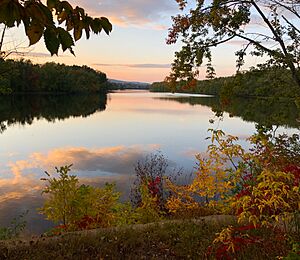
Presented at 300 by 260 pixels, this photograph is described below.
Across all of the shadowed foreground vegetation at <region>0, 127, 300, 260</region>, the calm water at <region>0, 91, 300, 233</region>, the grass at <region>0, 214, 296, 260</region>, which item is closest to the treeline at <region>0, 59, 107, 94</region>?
the calm water at <region>0, 91, 300, 233</region>

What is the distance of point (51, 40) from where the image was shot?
141cm

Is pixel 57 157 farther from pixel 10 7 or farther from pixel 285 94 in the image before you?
pixel 10 7

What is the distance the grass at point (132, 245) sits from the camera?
183 inches

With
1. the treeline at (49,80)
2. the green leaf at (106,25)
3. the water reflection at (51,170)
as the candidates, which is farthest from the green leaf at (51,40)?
the treeline at (49,80)

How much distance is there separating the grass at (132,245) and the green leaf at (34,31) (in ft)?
12.6

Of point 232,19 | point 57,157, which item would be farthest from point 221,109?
point 57,157

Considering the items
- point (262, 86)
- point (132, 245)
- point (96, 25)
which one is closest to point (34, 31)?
point (96, 25)

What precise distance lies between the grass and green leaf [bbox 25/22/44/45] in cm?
385

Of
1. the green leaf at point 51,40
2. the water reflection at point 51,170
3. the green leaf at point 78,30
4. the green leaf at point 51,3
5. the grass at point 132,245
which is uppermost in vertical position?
the green leaf at point 51,3

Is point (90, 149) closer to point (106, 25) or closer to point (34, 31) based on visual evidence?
point (106, 25)

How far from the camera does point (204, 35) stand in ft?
23.4

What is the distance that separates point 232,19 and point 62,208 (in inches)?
220

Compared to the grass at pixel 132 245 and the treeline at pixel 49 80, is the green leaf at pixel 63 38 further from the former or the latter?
the treeline at pixel 49 80

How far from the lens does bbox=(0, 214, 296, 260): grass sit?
465cm
